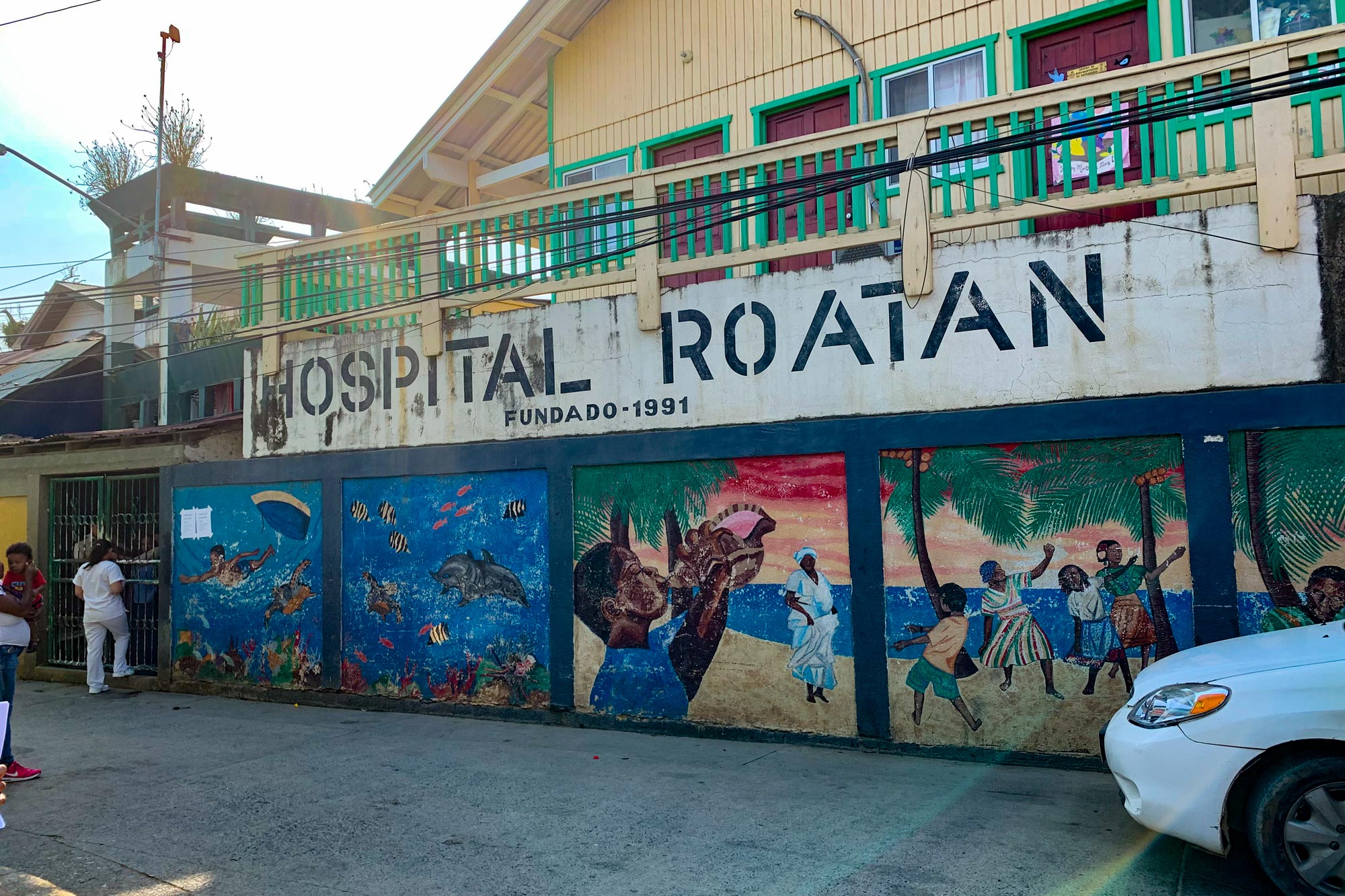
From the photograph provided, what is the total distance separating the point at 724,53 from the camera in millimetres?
10727

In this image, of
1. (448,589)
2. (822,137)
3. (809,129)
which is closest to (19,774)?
(448,589)

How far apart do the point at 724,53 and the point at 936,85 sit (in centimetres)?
250

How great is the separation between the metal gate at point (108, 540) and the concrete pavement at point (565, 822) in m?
3.48

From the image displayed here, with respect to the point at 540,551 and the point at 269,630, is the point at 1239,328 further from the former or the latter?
the point at 269,630

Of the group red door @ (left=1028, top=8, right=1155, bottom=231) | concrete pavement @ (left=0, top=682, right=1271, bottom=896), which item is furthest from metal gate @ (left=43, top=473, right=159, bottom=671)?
red door @ (left=1028, top=8, right=1155, bottom=231)

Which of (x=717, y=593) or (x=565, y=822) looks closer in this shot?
(x=565, y=822)

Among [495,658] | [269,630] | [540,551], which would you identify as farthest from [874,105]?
[269,630]

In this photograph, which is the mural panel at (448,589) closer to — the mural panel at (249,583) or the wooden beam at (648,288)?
the mural panel at (249,583)

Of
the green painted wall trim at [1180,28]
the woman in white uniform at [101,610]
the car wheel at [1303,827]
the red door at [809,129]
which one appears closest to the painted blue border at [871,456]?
the car wheel at [1303,827]

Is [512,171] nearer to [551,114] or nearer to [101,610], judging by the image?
[551,114]

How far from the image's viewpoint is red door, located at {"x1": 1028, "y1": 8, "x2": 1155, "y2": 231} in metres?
8.37

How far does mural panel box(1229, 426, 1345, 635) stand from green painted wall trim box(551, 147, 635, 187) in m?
7.36

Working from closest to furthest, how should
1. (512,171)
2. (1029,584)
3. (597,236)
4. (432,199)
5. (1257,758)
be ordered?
(1257,758) < (1029,584) < (597,236) < (512,171) < (432,199)

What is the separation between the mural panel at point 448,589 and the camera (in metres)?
8.64
